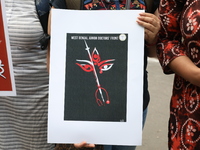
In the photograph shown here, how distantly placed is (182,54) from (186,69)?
0.07 meters

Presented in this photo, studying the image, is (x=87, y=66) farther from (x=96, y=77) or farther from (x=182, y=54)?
(x=182, y=54)

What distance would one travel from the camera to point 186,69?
4.08 feet

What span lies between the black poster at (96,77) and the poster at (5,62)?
24 centimetres

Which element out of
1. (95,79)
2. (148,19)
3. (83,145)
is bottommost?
(83,145)

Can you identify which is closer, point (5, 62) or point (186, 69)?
point (186, 69)

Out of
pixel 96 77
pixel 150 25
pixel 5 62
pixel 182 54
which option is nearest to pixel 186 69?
pixel 182 54

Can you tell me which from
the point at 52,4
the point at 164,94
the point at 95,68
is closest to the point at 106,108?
the point at 95,68

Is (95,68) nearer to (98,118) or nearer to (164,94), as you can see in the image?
(98,118)

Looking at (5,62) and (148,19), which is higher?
(148,19)

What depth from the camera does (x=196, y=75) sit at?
1.21 metres

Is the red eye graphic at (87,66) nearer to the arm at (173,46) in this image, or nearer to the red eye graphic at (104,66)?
the red eye graphic at (104,66)

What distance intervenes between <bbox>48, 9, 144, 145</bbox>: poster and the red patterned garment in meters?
0.13

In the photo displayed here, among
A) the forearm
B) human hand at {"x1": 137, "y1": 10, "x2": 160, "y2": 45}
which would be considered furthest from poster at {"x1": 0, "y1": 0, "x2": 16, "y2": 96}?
the forearm

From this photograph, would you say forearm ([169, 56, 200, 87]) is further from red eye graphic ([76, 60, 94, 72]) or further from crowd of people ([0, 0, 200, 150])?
red eye graphic ([76, 60, 94, 72])
